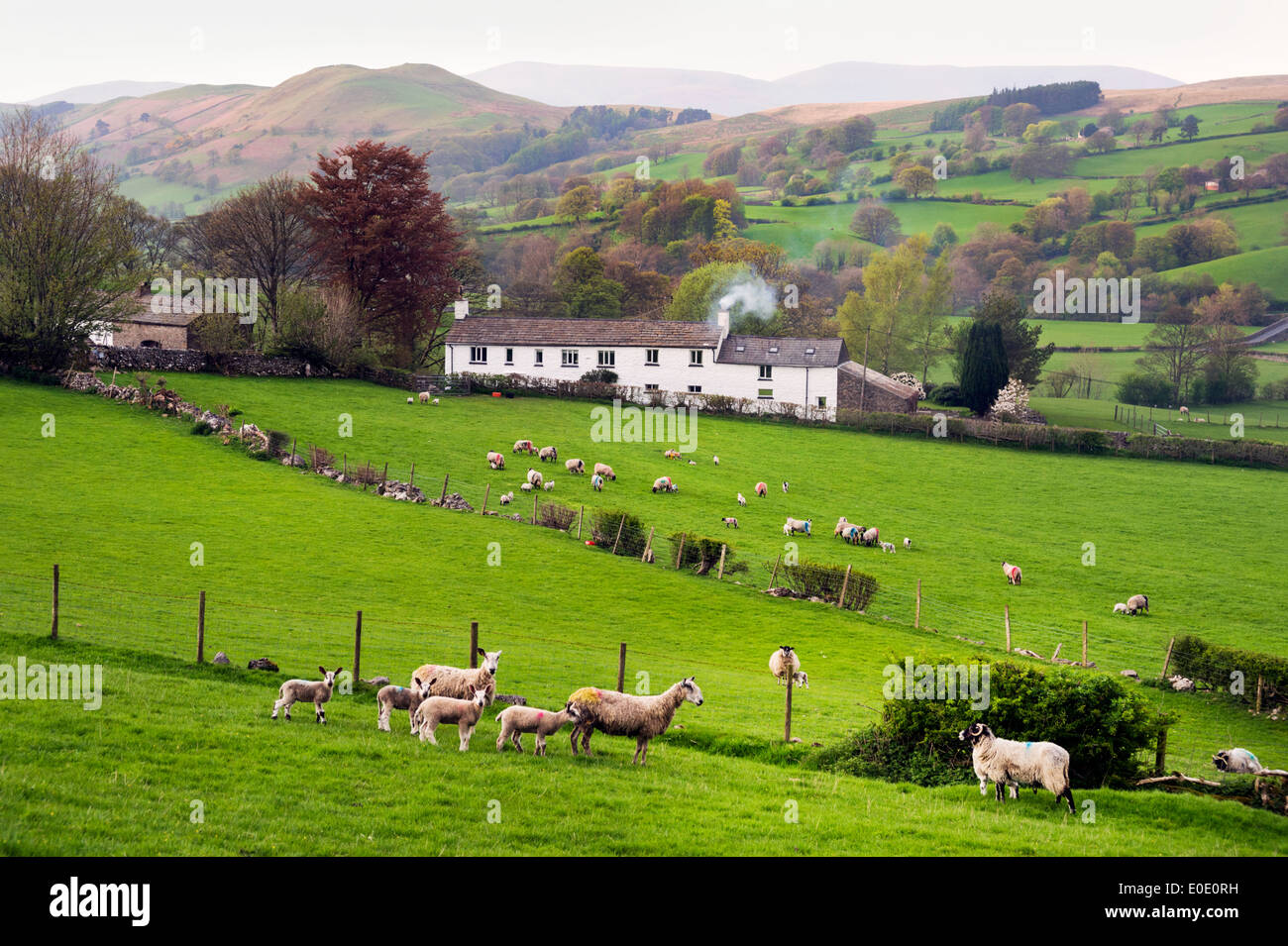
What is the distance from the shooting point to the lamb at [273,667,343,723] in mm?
16172

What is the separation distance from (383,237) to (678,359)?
23087mm

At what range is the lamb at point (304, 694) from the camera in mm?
16172

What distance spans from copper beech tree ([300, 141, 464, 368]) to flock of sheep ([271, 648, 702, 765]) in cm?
5839

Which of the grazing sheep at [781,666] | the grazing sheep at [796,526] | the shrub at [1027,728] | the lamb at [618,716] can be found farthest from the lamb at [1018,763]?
the grazing sheep at [796,526]

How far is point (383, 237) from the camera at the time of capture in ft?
241

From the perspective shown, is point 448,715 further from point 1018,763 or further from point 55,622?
point 55,622

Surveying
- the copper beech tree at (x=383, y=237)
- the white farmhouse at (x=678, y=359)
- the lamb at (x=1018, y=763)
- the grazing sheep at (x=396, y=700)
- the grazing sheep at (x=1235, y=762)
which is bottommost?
the grazing sheep at (x=1235, y=762)

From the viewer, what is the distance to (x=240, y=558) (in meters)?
30.5

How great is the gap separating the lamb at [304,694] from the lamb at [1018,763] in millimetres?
10015

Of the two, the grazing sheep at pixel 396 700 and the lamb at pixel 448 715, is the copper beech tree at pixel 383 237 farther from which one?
the lamb at pixel 448 715

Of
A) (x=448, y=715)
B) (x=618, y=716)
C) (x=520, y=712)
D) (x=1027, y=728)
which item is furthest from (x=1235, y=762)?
(x=448, y=715)

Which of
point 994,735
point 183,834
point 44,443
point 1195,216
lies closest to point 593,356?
point 44,443

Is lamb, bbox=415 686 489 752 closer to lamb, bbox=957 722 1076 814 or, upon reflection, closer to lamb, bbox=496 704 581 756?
lamb, bbox=496 704 581 756

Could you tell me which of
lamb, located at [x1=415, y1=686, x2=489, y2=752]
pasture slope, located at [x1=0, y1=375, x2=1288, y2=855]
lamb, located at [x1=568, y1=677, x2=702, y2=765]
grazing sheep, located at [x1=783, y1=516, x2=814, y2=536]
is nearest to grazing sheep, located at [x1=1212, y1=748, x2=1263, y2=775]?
pasture slope, located at [x1=0, y1=375, x2=1288, y2=855]
